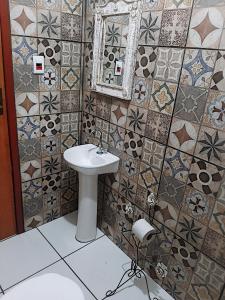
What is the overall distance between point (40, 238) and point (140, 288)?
863 millimetres

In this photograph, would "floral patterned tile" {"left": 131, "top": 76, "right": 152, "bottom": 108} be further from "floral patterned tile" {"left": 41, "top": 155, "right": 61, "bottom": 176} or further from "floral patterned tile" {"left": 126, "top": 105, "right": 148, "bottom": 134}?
"floral patterned tile" {"left": 41, "top": 155, "right": 61, "bottom": 176}

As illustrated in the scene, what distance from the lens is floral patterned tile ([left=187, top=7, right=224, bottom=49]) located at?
103 cm

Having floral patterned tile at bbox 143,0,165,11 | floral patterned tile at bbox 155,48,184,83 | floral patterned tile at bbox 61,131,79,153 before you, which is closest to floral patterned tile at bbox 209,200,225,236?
floral patterned tile at bbox 155,48,184,83

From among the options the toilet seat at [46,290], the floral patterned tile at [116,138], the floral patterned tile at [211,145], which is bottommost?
the toilet seat at [46,290]

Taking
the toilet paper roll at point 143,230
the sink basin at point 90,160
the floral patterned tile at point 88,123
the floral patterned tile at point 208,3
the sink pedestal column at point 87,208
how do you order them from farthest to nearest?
the floral patterned tile at point 88,123 < the sink pedestal column at point 87,208 < the sink basin at point 90,160 < the toilet paper roll at point 143,230 < the floral patterned tile at point 208,3

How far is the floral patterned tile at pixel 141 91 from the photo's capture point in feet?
4.60

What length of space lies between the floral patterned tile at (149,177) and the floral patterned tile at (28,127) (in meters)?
0.82

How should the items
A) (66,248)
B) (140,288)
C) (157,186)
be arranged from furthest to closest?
(66,248) < (140,288) < (157,186)

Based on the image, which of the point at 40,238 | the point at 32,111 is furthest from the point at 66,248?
the point at 32,111

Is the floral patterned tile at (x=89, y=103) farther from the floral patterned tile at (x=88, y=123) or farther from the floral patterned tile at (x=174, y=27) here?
the floral patterned tile at (x=174, y=27)

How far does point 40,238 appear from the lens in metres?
1.94

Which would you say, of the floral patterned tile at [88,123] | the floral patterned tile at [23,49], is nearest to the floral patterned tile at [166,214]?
the floral patterned tile at [88,123]

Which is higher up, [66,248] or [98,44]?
[98,44]

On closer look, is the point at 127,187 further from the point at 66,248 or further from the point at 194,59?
the point at 194,59
